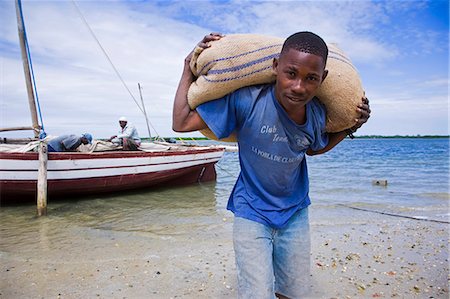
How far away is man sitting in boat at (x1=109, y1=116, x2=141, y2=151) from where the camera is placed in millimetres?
10594

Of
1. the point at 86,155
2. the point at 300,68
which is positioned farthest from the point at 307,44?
the point at 86,155

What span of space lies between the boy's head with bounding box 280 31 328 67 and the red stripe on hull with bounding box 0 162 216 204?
8.34m

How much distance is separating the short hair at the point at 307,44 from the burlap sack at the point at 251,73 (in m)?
0.21

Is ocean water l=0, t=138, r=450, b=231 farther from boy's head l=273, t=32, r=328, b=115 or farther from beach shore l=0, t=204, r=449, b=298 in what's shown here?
boy's head l=273, t=32, r=328, b=115

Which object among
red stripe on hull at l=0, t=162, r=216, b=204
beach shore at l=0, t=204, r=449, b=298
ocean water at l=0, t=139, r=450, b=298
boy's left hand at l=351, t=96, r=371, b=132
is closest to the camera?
boy's left hand at l=351, t=96, r=371, b=132

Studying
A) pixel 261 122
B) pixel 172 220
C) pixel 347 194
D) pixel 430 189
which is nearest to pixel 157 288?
pixel 261 122

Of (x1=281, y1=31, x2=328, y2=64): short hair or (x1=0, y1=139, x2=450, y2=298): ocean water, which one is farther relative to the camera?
(x1=0, y1=139, x2=450, y2=298): ocean water

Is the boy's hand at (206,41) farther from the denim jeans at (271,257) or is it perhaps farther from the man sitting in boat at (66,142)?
the man sitting in boat at (66,142)

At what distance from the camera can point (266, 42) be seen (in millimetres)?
2154

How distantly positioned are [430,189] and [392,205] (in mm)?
4026

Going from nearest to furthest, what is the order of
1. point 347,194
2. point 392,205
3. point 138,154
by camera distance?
point 392,205, point 138,154, point 347,194

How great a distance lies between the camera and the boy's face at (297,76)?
72.7 inches

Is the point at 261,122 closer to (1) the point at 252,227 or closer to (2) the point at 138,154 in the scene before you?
(1) the point at 252,227

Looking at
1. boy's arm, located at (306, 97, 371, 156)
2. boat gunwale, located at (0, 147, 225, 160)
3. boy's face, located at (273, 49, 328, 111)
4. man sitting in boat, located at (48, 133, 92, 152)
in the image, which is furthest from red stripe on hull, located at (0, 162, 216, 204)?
boy's face, located at (273, 49, 328, 111)
